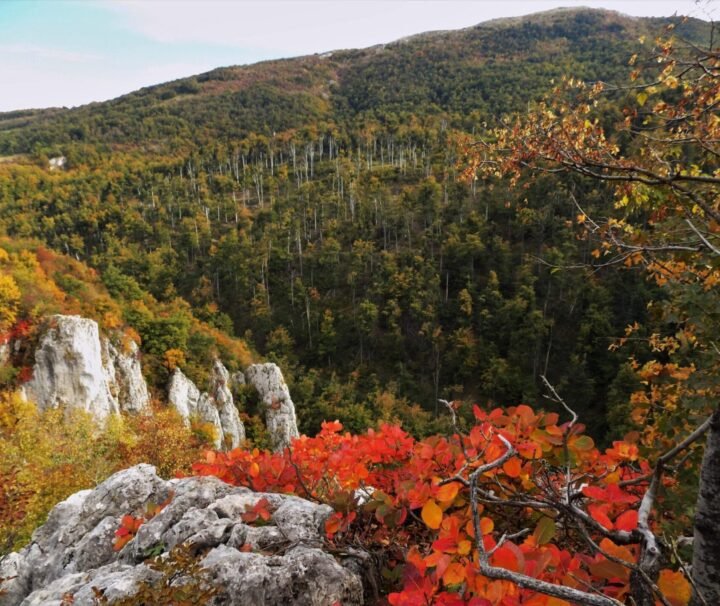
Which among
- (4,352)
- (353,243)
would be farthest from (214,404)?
(353,243)

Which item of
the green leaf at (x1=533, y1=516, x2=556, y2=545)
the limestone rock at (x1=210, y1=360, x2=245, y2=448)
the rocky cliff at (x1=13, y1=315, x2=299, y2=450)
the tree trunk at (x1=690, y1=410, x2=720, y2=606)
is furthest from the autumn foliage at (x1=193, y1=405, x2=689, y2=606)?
the limestone rock at (x1=210, y1=360, x2=245, y2=448)

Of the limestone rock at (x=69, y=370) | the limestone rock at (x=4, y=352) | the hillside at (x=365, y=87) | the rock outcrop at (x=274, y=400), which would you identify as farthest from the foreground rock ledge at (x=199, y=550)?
the hillside at (x=365, y=87)

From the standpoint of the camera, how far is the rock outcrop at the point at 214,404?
96.4ft

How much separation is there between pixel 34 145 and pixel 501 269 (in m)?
132

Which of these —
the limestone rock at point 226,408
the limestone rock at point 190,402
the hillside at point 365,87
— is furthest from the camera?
the hillside at point 365,87

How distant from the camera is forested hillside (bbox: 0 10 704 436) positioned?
151 ft

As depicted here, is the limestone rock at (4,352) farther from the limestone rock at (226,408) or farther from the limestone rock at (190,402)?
the limestone rock at (226,408)

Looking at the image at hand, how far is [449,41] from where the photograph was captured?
180750 millimetres

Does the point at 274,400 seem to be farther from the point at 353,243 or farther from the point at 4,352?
the point at 353,243

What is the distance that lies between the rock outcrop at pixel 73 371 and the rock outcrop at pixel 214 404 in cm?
449

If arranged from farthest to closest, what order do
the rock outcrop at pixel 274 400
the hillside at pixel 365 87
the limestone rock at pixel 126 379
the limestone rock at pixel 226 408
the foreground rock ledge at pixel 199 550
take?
the hillside at pixel 365 87, the rock outcrop at pixel 274 400, the limestone rock at pixel 226 408, the limestone rock at pixel 126 379, the foreground rock ledge at pixel 199 550

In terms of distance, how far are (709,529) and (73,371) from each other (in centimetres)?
2661

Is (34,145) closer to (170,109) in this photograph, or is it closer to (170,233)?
(170,109)

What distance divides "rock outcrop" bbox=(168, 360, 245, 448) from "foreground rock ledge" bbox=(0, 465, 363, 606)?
82.7 feet
